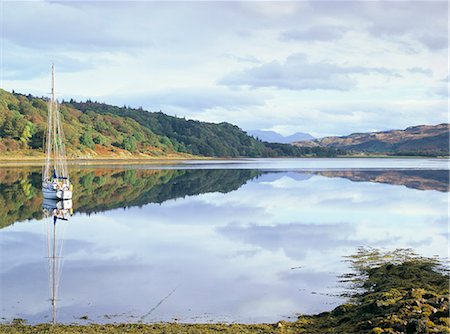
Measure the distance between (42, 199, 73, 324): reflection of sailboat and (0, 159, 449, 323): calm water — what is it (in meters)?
0.20

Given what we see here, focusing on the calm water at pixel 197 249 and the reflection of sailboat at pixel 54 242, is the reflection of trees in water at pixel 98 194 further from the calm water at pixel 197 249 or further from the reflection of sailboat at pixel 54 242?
the reflection of sailboat at pixel 54 242

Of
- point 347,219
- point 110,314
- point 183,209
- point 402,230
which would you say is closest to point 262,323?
point 110,314

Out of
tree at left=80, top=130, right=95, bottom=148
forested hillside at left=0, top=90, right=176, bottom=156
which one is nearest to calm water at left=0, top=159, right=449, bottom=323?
forested hillside at left=0, top=90, right=176, bottom=156

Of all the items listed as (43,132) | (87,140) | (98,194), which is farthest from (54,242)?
(87,140)

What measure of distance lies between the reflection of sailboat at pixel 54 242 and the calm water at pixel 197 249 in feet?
0.66

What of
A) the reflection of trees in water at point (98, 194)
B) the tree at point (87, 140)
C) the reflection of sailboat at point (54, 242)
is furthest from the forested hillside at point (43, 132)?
the reflection of sailboat at point (54, 242)

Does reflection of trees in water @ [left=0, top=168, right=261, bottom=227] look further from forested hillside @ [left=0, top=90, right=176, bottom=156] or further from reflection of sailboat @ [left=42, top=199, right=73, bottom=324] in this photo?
forested hillside @ [left=0, top=90, right=176, bottom=156]

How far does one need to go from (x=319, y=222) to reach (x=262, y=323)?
20316 mm

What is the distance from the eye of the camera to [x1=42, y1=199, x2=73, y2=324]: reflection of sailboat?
1773cm

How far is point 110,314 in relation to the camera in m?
14.9

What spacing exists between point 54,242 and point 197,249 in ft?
23.7

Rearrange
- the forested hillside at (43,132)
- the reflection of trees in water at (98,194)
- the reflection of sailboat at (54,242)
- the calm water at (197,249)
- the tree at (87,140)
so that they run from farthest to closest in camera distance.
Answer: the tree at (87,140)
the forested hillside at (43,132)
the reflection of trees in water at (98,194)
the reflection of sailboat at (54,242)
the calm water at (197,249)

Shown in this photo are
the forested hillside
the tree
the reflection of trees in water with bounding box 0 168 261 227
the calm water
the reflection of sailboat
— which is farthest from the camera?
the tree

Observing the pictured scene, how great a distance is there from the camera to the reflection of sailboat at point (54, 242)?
1773 cm
